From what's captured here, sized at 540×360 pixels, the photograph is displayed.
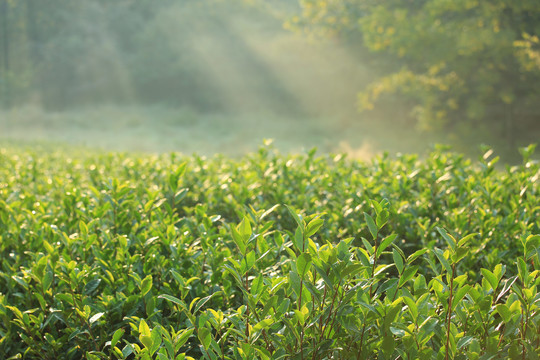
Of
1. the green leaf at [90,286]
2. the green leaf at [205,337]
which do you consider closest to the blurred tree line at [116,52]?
the green leaf at [90,286]

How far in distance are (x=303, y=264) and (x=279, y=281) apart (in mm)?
202

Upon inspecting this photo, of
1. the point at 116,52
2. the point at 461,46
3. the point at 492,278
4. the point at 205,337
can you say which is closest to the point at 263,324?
the point at 205,337

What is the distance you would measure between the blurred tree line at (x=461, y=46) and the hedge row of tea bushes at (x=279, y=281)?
45.8 feet

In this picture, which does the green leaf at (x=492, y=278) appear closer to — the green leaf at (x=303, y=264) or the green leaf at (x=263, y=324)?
the green leaf at (x=303, y=264)

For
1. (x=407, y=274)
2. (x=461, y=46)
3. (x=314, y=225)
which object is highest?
(x=461, y=46)

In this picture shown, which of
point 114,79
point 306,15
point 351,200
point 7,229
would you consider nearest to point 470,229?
point 351,200

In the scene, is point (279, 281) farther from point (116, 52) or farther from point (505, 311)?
point (116, 52)

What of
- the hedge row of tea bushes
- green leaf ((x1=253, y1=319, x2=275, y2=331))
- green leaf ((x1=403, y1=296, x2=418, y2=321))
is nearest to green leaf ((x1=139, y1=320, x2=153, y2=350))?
the hedge row of tea bushes

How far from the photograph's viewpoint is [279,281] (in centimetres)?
158

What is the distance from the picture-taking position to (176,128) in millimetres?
34062

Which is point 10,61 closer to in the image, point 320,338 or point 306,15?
point 306,15

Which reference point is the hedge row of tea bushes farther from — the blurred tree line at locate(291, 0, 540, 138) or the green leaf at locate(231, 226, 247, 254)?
the blurred tree line at locate(291, 0, 540, 138)

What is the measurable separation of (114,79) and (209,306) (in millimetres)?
42523

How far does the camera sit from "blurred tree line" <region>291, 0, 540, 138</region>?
15766 mm
